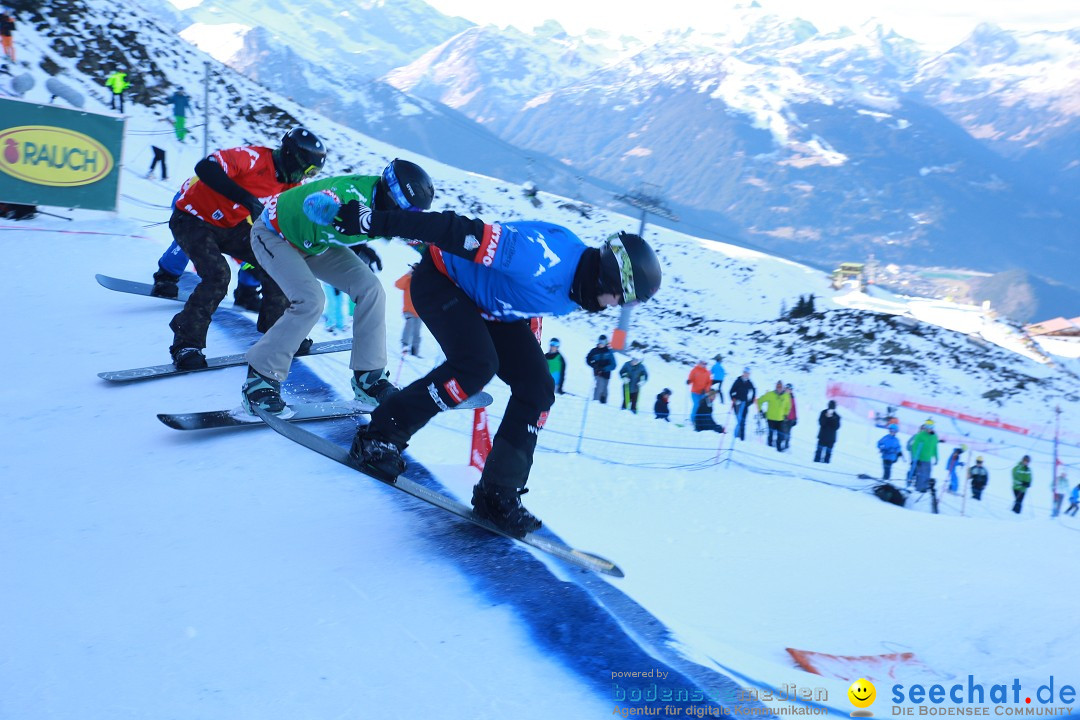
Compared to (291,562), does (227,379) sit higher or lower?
higher

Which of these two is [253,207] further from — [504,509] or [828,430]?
[828,430]

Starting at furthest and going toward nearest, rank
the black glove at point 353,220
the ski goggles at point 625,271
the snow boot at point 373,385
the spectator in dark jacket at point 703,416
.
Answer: the spectator in dark jacket at point 703,416
the snow boot at point 373,385
the black glove at point 353,220
the ski goggles at point 625,271

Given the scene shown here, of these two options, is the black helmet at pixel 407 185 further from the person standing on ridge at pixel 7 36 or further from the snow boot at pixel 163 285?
the person standing on ridge at pixel 7 36

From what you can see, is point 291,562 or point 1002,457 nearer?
point 291,562

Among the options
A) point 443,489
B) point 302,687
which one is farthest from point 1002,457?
point 302,687

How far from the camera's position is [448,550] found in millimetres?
3473

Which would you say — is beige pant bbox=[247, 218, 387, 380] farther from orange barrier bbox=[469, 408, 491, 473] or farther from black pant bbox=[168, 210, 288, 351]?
black pant bbox=[168, 210, 288, 351]

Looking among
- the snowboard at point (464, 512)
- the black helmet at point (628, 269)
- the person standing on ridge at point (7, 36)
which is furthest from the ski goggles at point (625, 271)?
the person standing on ridge at point (7, 36)

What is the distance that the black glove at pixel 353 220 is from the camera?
3564 millimetres

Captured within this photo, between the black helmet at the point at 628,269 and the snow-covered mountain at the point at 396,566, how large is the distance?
126 cm

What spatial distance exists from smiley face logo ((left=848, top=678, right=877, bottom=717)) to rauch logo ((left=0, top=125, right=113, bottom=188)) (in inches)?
504

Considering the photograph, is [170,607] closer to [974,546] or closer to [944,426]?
[974,546]

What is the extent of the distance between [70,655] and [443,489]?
2.04m

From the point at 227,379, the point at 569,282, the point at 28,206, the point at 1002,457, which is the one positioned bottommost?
the point at 1002,457
